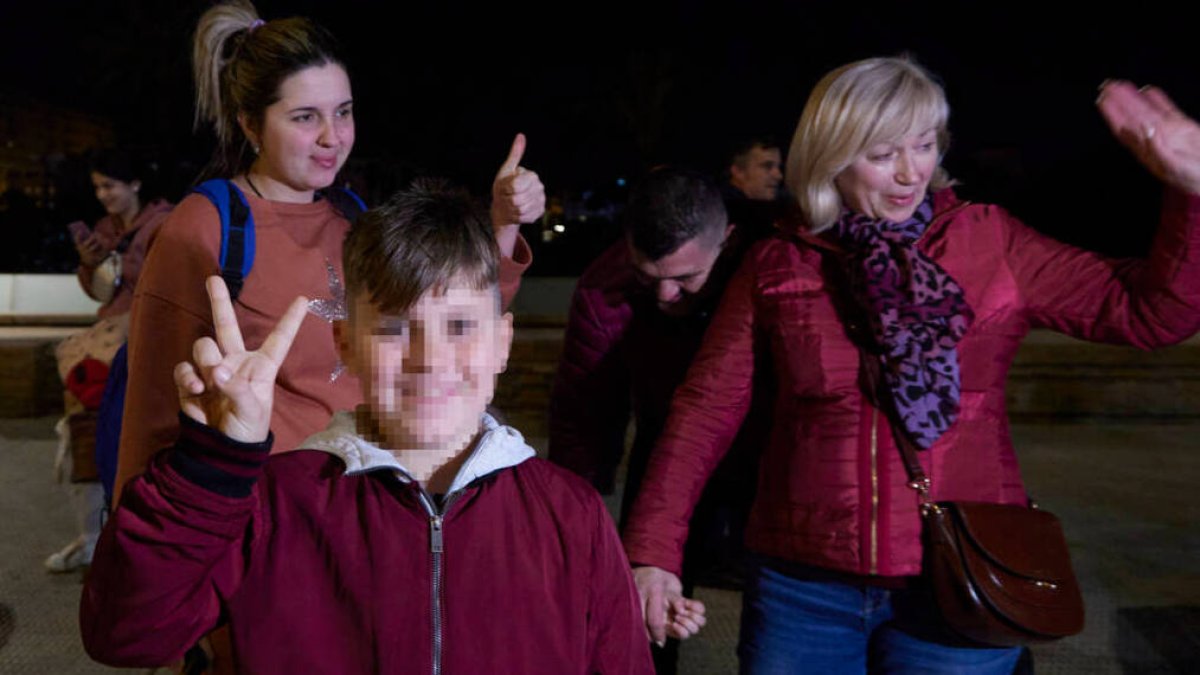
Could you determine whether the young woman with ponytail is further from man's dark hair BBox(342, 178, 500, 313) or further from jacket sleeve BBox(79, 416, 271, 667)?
jacket sleeve BBox(79, 416, 271, 667)

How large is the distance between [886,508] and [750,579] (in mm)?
389

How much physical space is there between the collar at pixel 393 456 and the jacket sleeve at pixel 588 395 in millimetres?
1505

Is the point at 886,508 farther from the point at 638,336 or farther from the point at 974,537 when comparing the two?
the point at 638,336

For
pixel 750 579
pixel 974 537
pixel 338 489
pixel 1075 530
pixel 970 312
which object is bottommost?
pixel 1075 530

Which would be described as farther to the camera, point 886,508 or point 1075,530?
point 1075,530

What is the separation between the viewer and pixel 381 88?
21156 millimetres

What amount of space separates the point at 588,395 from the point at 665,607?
1.07 m

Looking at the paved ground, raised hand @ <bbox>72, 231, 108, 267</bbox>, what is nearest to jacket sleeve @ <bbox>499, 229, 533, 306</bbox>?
the paved ground

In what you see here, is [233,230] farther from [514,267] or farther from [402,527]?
[402,527]

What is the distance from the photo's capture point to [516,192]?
2.21 metres

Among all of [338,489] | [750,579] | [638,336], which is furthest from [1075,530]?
[338,489]

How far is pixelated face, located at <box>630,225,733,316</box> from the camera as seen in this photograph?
276 centimetres

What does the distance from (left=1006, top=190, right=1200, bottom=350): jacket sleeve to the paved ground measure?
2.31m

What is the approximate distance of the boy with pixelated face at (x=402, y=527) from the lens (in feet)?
4.69
